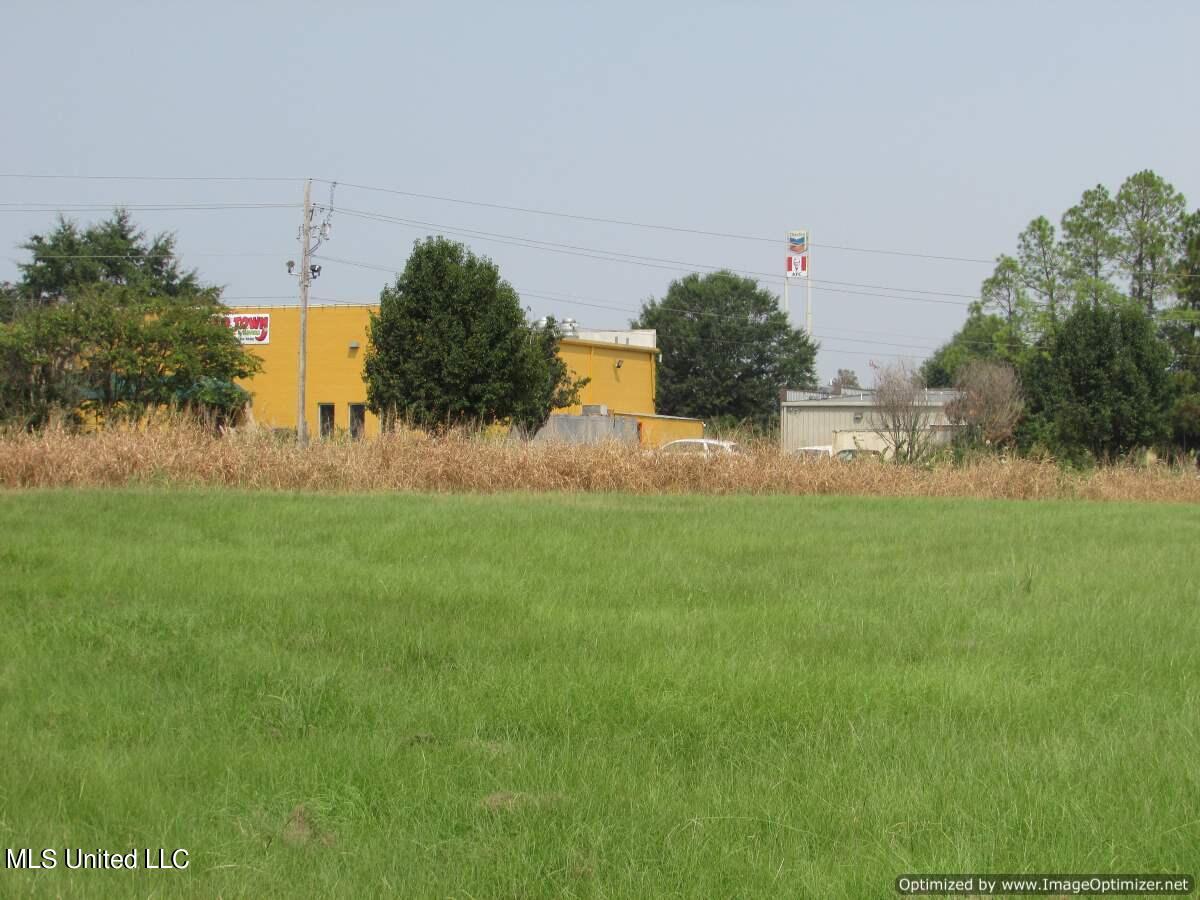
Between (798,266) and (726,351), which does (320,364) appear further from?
(798,266)

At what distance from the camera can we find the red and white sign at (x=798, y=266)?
85000 mm

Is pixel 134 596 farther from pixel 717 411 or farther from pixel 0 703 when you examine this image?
pixel 717 411

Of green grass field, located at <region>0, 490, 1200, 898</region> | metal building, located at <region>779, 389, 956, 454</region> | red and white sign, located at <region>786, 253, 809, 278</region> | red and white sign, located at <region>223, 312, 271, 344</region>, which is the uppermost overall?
red and white sign, located at <region>786, 253, 809, 278</region>

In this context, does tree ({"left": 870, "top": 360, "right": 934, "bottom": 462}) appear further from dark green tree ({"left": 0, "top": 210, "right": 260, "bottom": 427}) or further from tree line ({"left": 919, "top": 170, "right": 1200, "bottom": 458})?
dark green tree ({"left": 0, "top": 210, "right": 260, "bottom": 427})

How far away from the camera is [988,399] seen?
48438 millimetres

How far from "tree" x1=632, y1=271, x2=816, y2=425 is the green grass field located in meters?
65.8

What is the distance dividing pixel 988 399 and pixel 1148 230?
13.5 m

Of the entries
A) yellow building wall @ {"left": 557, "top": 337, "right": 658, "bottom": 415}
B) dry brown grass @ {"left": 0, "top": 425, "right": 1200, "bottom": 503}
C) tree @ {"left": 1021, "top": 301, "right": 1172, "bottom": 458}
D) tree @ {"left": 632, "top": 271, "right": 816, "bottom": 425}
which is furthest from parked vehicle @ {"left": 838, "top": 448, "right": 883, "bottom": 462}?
tree @ {"left": 632, "top": 271, "right": 816, "bottom": 425}

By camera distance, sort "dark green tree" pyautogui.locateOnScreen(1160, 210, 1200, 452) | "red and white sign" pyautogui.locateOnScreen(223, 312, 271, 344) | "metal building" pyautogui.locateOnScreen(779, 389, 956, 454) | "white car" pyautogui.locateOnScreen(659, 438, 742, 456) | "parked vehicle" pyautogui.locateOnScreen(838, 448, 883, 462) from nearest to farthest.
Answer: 1. "white car" pyautogui.locateOnScreen(659, 438, 742, 456)
2. "parked vehicle" pyautogui.locateOnScreen(838, 448, 883, 462)
3. "red and white sign" pyautogui.locateOnScreen(223, 312, 271, 344)
4. "dark green tree" pyautogui.locateOnScreen(1160, 210, 1200, 452)
5. "metal building" pyautogui.locateOnScreen(779, 389, 956, 454)

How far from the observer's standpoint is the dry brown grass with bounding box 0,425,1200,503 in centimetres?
1912

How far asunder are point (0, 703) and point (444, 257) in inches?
974

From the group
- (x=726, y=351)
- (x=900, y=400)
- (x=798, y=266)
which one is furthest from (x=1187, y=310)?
(x=798, y=266)

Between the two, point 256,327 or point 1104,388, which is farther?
point 256,327

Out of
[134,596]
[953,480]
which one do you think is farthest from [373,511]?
[953,480]
